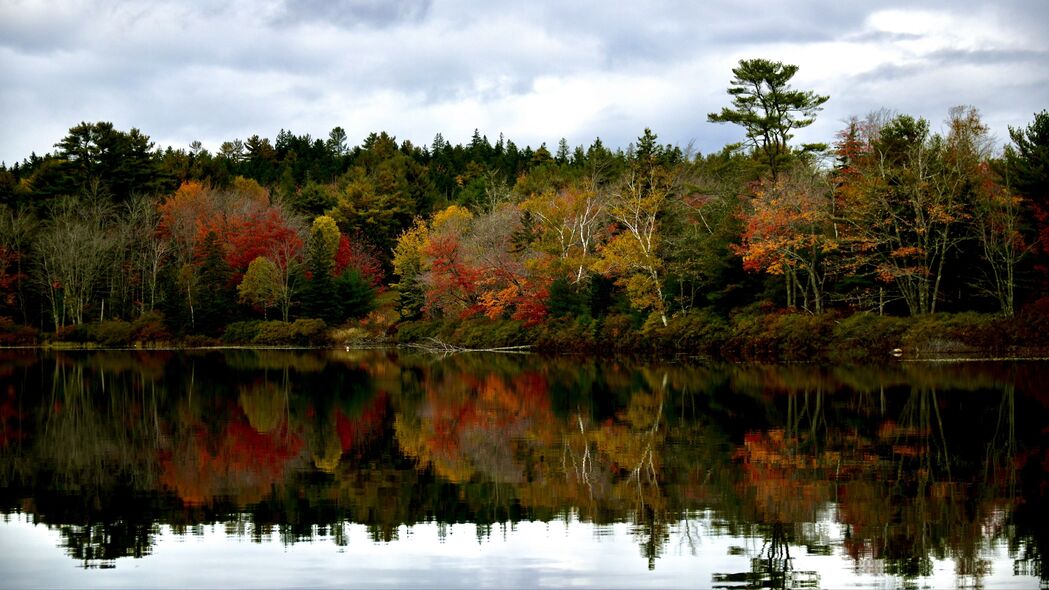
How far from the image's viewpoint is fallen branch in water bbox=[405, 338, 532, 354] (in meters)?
56.2

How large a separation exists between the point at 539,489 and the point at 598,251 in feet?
145

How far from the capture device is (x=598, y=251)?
57312 mm

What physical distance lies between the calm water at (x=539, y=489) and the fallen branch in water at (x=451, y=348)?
28.7 m

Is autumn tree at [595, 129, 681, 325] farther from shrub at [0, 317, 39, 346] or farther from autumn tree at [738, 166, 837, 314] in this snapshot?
shrub at [0, 317, 39, 346]

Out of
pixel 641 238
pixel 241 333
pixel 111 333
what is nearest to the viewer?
pixel 641 238

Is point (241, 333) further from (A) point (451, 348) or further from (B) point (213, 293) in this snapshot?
(A) point (451, 348)

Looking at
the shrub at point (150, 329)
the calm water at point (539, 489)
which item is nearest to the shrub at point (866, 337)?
the calm water at point (539, 489)

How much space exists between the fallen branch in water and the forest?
44cm

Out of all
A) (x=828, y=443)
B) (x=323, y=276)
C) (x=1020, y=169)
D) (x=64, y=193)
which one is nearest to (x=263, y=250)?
(x=323, y=276)

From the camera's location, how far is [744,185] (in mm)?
53406

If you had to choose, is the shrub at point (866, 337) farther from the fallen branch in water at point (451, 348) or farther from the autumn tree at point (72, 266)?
the autumn tree at point (72, 266)

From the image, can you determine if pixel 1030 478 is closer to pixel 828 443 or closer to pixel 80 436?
pixel 828 443

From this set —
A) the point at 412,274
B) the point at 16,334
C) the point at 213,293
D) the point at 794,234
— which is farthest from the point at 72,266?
the point at 794,234

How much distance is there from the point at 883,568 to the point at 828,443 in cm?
784
